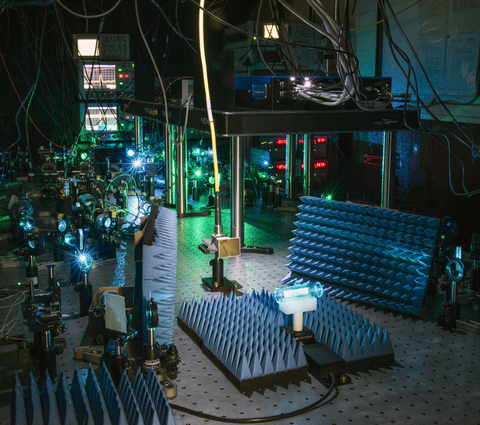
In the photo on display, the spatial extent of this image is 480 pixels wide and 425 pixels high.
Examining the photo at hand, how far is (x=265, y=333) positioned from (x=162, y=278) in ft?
2.78

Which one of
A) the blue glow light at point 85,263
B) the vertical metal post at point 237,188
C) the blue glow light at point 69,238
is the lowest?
the blue glow light at point 85,263

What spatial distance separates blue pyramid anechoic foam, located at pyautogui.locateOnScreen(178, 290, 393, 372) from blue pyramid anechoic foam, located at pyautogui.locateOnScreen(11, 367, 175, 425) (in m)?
0.65

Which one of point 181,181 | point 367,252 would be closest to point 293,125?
point 367,252

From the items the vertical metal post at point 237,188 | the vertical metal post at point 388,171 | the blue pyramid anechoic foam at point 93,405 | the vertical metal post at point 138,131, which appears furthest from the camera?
the vertical metal post at point 138,131

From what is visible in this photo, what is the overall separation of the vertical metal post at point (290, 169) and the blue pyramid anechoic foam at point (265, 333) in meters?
4.88

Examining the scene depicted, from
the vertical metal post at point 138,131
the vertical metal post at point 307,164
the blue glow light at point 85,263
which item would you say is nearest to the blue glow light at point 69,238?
the blue glow light at point 85,263

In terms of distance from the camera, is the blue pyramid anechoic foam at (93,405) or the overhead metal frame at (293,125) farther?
the overhead metal frame at (293,125)

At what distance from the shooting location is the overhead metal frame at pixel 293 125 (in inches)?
207

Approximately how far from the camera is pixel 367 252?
15.6ft

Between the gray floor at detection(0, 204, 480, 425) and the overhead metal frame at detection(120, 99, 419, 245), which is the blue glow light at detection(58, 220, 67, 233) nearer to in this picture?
the gray floor at detection(0, 204, 480, 425)

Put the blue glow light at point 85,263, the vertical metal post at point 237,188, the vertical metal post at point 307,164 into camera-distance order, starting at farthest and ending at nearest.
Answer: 1. the vertical metal post at point 307,164
2. the vertical metal post at point 237,188
3. the blue glow light at point 85,263

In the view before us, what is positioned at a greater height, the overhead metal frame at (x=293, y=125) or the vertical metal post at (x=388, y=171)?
the overhead metal frame at (x=293, y=125)

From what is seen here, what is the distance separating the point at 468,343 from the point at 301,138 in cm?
644

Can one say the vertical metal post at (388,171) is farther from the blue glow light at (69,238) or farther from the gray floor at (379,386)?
the blue glow light at (69,238)
